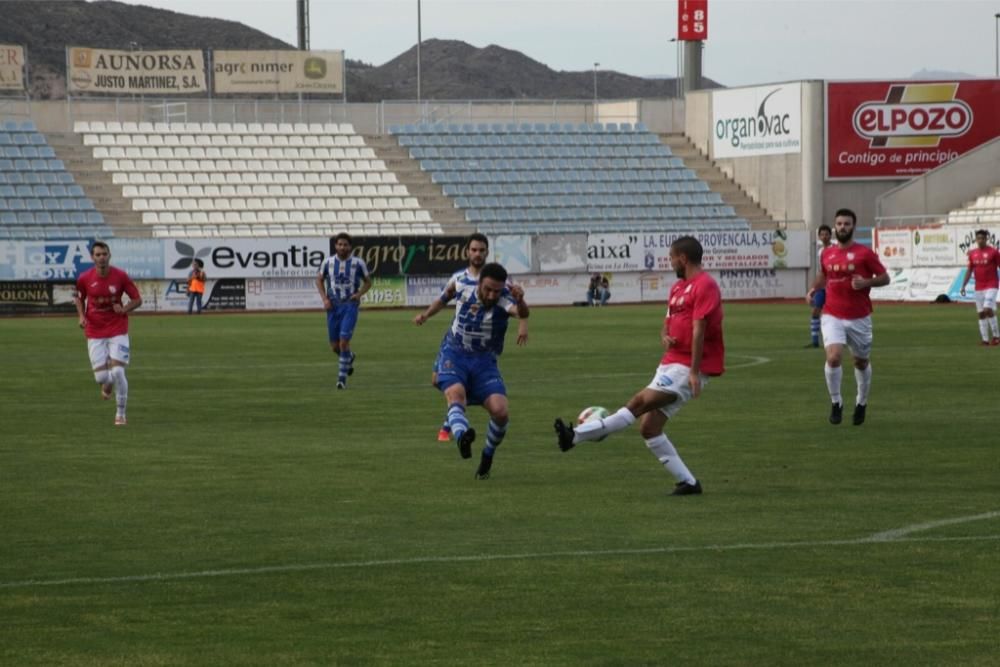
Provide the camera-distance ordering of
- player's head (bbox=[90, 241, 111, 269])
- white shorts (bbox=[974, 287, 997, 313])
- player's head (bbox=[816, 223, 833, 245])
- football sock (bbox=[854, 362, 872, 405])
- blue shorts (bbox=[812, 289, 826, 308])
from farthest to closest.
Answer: white shorts (bbox=[974, 287, 997, 313]) → blue shorts (bbox=[812, 289, 826, 308]) → player's head (bbox=[816, 223, 833, 245]) → player's head (bbox=[90, 241, 111, 269]) → football sock (bbox=[854, 362, 872, 405])

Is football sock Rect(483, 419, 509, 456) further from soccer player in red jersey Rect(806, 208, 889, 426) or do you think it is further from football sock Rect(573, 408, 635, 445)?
soccer player in red jersey Rect(806, 208, 889, 426)

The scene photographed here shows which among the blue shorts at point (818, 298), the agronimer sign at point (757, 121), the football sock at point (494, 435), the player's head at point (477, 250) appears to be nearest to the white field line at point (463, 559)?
the football sock at point (494, 435)

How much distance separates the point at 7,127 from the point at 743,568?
59743mm

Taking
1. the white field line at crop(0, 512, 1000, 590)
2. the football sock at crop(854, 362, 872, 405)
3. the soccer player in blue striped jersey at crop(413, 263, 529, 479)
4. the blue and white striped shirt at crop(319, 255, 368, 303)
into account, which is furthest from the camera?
the blue and white striped shirt at crop(319, 255, 368, 303)

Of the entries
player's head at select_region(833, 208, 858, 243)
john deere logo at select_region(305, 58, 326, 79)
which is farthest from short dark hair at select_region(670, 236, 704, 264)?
john deere logo at select_region(305, 58, 326, 79)

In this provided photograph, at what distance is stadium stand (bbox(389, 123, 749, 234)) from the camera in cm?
6775

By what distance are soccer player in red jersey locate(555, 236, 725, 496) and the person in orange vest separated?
142 feet

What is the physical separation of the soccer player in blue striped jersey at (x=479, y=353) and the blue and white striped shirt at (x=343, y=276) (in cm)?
1144

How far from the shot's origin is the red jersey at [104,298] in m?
20.1

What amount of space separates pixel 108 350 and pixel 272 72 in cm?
5794

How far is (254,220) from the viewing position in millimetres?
62906

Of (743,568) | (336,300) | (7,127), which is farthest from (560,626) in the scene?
(7,127)

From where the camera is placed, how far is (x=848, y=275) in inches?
752

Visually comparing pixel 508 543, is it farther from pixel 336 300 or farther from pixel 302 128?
pixel 302 128
